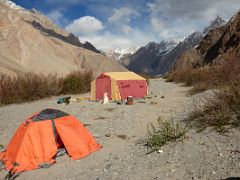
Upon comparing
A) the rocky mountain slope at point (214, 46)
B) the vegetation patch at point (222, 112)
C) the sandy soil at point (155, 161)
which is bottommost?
the sandy soil at point (155, 161)

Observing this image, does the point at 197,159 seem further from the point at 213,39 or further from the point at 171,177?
the point at 213,39

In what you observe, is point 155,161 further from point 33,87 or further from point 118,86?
point 33,87

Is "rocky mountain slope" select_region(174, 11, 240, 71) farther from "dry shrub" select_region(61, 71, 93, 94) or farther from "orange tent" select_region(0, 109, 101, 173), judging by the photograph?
"orange tent" select_region(0, 109, 101, 173)

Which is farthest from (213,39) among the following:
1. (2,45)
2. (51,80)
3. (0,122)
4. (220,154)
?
(220,154)

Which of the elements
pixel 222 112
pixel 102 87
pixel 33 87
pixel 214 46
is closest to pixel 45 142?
pixel 222 112

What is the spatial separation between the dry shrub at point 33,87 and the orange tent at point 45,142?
12235 millimetres

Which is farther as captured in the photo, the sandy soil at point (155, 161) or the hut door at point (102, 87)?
the hut door at point (102, 87)

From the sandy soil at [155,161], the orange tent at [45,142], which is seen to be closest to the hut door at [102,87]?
the sandy soil at [155,161]

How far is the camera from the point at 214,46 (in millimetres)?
66875

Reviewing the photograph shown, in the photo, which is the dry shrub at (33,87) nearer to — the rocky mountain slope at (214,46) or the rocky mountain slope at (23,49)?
the rocky mountain slope at (23,49)

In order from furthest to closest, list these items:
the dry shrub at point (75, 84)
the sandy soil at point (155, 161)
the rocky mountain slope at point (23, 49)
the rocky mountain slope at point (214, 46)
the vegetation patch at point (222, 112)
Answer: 1. the rocky mountain slope at point (23, 49)
2. the rocky mountain slope at point (214, 46)
3. the dry shrub at point (75, 84)
4. the vegetation patch at point (222, 112)
5. the sandy soil at point (155, 161)

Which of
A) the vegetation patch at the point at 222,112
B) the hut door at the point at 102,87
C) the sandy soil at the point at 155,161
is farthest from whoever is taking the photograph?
the hut door at the point at 102,87

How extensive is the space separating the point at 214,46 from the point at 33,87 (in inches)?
2068

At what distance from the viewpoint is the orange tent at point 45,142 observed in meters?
7.38
